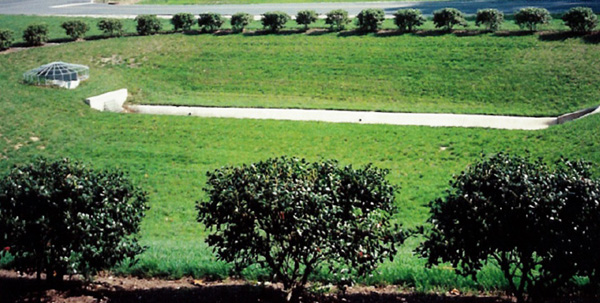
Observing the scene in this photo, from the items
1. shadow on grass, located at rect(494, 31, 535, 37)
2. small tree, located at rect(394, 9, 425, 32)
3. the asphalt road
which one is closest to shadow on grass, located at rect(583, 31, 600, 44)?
shadow on grass, located at rect(494, 31, 535, 37)

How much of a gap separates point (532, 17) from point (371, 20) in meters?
6.52

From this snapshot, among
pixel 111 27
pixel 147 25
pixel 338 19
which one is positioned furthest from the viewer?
pixel 111 27

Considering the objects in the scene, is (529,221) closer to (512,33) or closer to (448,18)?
(512,33)

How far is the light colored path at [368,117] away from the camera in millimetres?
17422

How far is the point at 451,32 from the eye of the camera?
80.9 feet

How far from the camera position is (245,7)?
120 ft

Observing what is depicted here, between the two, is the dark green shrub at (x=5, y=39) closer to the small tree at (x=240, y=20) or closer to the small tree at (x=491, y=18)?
the small tree at (x=240, y=20)

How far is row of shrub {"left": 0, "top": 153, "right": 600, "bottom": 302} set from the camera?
679 centimetres

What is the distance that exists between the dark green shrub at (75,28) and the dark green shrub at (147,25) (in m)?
2.70

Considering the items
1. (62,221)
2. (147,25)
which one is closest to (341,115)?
(62,221)

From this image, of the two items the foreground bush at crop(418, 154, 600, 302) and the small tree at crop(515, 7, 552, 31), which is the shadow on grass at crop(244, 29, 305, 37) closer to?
the small tree at crop(515, 7, 552, 31)

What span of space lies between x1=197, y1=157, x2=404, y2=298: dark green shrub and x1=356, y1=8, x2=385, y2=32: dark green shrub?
1932cm

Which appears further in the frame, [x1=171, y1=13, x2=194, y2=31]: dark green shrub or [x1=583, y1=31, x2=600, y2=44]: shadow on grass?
[x1=171, y1=13, x2=194, y2=31]: dark green shrub

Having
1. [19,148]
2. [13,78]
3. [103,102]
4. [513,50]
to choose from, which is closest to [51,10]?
[13,78]
